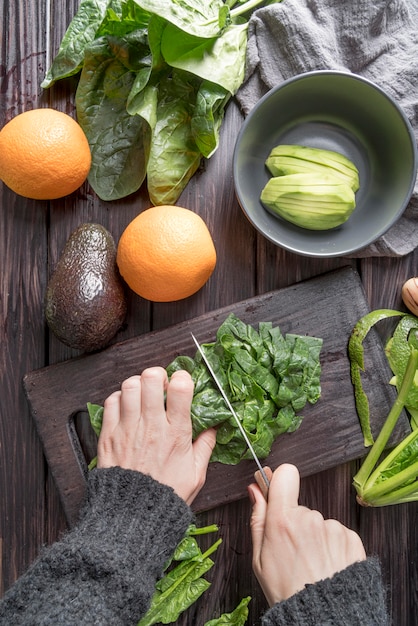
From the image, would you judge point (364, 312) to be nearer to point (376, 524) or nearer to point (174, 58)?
point (376, 524)

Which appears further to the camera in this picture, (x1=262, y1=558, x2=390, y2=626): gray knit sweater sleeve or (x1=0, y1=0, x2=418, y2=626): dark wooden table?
(x1=0, y1=0, x2=418, y2=626): dark wooden table

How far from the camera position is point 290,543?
888 millimetres

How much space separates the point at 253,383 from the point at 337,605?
327 millimetres

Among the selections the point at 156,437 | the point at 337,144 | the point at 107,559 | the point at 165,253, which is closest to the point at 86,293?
the point at 165,253

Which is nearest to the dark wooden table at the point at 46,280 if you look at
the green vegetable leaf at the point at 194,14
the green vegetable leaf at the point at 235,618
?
the green vegetable leaf at the point at 235,618

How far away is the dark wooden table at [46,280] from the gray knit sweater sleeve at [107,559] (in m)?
0.13

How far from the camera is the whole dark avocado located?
0.87 m

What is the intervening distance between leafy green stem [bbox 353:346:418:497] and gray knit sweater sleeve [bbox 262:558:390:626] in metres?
0.14

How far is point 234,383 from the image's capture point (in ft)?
2.94

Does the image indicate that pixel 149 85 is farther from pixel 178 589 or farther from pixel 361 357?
pixel 178 589

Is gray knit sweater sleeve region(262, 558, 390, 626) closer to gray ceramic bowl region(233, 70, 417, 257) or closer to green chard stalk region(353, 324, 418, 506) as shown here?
green chard stalk region(353, 324, 418, 506)

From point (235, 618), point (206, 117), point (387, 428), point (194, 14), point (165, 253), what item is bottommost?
point (235, 618)

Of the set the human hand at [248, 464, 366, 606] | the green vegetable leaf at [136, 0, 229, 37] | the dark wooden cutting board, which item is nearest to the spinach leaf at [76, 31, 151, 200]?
the green vegetable leaf at [136, 0, 229, 37]

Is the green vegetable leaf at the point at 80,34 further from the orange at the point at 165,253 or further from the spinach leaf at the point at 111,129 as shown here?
the orange at the point at 165,253
